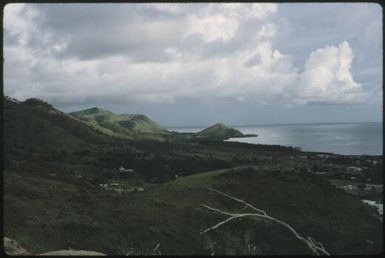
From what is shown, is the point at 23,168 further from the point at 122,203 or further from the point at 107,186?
the point at 122,203

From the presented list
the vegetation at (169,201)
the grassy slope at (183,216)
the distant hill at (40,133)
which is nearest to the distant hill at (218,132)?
the distant hill at (40,133)

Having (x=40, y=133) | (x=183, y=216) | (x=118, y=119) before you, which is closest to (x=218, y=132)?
(x=40, y=133)

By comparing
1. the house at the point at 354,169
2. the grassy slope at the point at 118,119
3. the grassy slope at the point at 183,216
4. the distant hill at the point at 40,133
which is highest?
the grassy slope at the point at 118,119

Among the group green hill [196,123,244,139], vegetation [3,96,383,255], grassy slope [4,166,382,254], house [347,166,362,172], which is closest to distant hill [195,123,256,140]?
green hill [196,123,244,139]

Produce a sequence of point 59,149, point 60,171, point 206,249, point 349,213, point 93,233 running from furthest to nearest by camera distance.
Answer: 1. point 59,149
2. point 60,171
3. point 349,213
4. point 206,249
5. point 93,233

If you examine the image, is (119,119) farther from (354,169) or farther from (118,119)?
(354,169)

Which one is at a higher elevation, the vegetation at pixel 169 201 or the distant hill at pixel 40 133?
the distant hill at pixel 40 133

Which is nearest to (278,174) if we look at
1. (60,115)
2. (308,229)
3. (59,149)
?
(308,229)

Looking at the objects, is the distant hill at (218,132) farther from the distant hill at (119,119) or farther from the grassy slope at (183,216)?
the distant hill at (119,119)
